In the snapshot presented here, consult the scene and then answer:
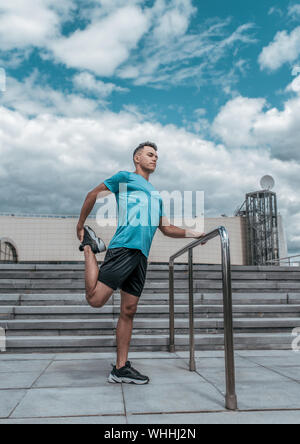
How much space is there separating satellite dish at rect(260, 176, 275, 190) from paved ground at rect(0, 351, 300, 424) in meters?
28.2

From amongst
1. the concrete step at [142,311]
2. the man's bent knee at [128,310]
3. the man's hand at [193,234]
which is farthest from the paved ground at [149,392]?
the man's hand at [193,234]

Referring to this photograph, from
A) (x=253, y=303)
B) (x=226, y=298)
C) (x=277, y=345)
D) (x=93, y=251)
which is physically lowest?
(x=277, y=345)

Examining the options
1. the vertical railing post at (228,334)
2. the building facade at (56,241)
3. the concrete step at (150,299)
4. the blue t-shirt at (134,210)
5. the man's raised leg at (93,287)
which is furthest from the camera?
the building facade at (56,241)

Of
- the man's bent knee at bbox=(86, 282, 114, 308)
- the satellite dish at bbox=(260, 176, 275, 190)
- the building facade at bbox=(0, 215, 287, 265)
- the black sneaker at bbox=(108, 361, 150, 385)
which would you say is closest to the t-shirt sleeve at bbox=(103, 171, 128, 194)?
the man's bent knee at bbox=(86, 282, 114, 308)

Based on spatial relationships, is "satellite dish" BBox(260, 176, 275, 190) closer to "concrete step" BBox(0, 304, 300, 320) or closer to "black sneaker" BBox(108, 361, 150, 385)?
"concrete step" BBox(0, 304, 300, 320)

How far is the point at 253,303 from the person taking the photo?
5.08m

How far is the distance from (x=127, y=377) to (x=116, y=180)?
140 centimetres

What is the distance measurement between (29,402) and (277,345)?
283 cm

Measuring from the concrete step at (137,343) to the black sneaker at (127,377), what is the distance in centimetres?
122

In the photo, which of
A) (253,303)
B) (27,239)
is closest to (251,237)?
(27,239)

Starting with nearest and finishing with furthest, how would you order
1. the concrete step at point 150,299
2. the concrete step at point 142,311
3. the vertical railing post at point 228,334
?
the vertical railing post at point 228,334 < the concrete step at point 142,311 < the concrete step at point 150,299

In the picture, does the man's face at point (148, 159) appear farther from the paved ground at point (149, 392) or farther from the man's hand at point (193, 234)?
the paved ground at point (149, 392)

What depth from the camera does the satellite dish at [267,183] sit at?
99.3 ft
